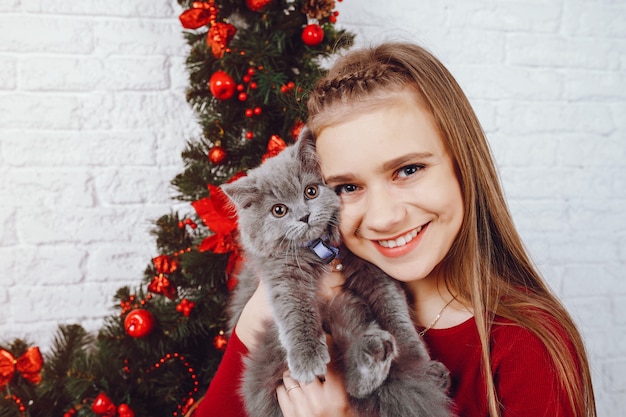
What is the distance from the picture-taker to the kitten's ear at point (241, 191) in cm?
98

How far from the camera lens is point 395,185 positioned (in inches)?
36.9

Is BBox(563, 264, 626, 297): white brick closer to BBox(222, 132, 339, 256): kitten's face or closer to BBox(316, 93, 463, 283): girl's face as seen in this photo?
BBox(316, 93, 463, 283): girl's face

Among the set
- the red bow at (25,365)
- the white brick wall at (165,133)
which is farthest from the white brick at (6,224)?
the red bow at (25,365)

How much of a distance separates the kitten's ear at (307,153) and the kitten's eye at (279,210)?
4.0 inches

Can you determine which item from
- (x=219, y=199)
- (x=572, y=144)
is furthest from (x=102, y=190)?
(x=572, y=144)

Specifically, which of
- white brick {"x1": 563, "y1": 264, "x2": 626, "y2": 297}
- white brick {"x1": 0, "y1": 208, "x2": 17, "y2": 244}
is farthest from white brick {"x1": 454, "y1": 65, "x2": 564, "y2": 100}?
white brick {"x1": 0, "y1": 208, "x2": 17, "y2": 244}

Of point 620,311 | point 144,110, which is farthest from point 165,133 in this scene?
point 620,311

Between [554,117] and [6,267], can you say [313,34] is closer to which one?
[554,117]

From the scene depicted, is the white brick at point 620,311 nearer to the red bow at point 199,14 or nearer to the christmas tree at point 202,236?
the christmas tree at point 202,236

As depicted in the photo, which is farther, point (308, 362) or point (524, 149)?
point (524, 149)

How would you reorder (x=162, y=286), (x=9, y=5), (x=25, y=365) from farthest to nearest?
(x=9, y=5)
(x=25, y=365)
(x=162, y=286)

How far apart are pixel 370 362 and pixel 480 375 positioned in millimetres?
304

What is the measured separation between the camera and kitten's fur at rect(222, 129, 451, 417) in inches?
32.7

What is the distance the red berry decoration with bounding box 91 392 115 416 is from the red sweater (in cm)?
27
